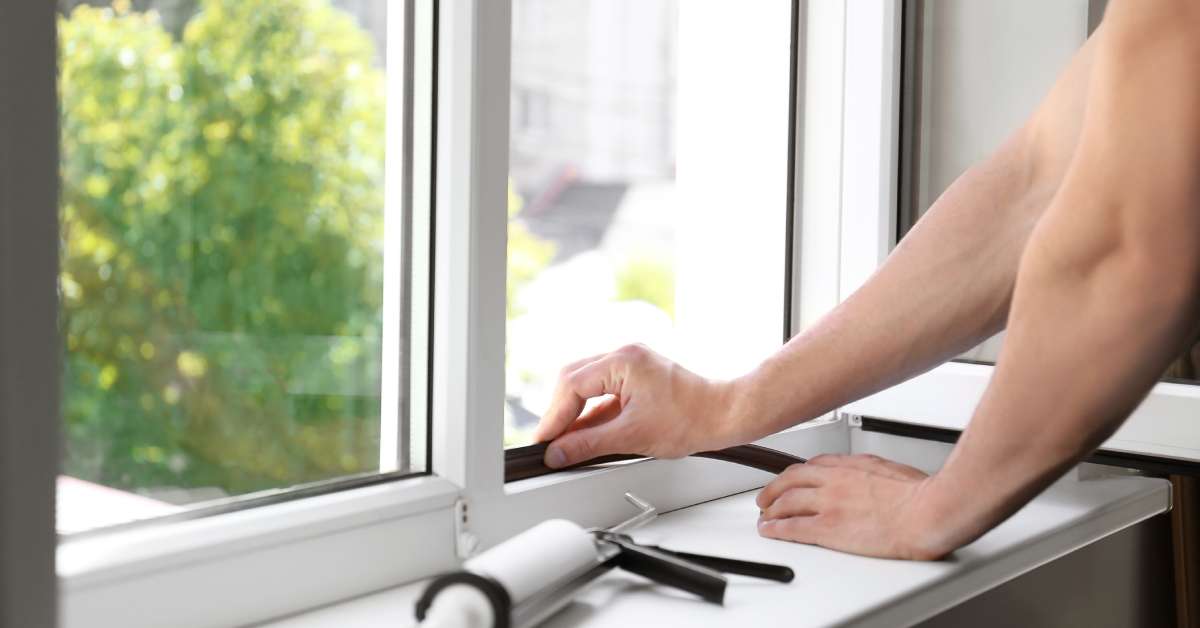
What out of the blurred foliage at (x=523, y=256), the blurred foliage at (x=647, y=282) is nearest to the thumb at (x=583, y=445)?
the blurred foliage at (x=523, y=256)

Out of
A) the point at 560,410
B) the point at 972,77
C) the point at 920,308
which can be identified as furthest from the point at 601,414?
the point at 972,77

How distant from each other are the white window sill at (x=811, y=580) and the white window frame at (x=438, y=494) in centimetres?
4

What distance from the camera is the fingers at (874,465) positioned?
2.87 ft

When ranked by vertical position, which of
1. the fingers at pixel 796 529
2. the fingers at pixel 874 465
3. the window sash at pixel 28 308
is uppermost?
the window sash at pixel 28 308

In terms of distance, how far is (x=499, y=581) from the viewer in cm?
58

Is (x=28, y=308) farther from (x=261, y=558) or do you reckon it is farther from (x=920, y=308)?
(x=920, y=308)

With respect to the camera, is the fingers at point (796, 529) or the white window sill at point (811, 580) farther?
the fingers at point (796, 529)

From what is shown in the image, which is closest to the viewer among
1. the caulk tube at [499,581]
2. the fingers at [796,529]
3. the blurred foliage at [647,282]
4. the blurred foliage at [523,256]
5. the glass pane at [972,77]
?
the caulk tube at [499,581]

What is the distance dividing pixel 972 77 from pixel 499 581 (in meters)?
1.01

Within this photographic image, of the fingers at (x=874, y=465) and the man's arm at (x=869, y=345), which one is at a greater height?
the man's arm at (x=869, y=345)

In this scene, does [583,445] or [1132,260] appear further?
[583,445]

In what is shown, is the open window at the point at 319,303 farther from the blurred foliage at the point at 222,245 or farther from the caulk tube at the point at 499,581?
the caulk tube at the point at 499,581

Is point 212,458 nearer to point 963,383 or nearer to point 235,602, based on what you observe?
point 235,602

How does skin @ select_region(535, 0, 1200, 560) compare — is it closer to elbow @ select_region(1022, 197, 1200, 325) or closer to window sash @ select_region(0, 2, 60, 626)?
elbow @ select_region(1022, 197, 1200, 325)
